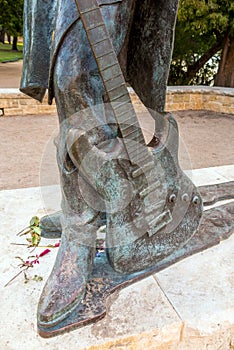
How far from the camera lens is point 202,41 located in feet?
23.6

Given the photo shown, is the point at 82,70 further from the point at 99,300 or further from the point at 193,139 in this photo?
the point at 193,139

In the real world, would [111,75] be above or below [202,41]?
above

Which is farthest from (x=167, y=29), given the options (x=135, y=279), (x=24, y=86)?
(x=135, y=279)

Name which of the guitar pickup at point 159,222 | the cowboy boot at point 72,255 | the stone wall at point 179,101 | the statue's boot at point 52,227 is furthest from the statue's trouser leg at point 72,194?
the stone wall at point 179,101

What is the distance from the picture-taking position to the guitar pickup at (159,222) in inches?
54.2

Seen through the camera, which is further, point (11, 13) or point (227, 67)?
point (11, 13)

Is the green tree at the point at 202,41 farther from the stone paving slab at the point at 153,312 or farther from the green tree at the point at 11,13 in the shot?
the green tree at the point at 11,13

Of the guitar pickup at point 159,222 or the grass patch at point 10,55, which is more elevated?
the guitar pickup at point 159,222

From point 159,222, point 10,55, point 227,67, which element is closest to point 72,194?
point 159,222

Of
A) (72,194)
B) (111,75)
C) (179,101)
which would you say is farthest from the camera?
(179,101)

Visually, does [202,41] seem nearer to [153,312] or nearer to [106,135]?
[106,135]

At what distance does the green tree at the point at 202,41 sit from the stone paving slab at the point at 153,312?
4759 millimetres

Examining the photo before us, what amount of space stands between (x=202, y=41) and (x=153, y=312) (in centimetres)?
689

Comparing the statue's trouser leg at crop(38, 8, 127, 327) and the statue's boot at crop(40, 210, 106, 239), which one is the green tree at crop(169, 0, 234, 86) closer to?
the statue's boot at crop(40, 210, 106, 239)
